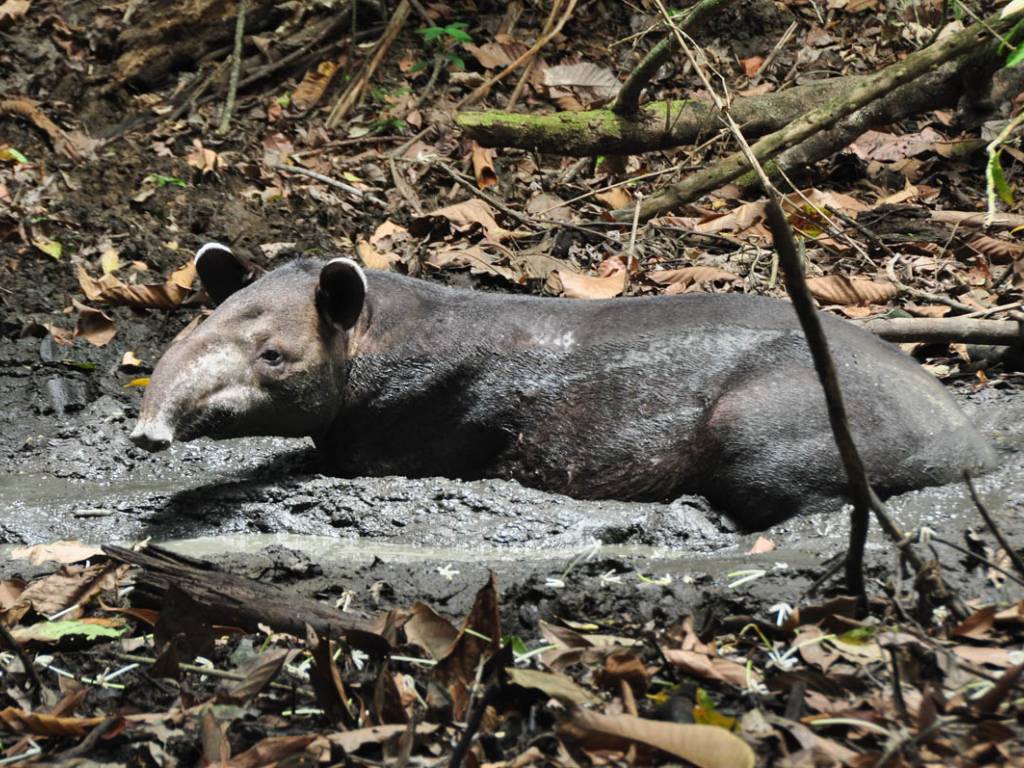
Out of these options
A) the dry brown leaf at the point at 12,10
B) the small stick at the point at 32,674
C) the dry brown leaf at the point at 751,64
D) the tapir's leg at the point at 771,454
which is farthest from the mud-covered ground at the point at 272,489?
the dry brown leaf at the point at 751,64

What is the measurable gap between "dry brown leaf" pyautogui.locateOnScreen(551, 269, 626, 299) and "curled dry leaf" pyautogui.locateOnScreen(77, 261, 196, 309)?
2.40m

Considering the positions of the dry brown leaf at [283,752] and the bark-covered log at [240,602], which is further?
the bark-covered log at [240,602]

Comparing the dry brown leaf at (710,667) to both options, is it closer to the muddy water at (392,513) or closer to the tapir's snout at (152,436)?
the muddy water at (392,513)

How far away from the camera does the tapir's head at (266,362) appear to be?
574cm

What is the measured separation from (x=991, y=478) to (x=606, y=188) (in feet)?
16.2

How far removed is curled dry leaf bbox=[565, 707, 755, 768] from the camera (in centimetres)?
266

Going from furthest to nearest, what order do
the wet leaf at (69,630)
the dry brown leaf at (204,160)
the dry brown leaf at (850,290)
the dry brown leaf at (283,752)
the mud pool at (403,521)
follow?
the dry brown leaf at (204,160)
the dry brown leaf at (850,290)
the mud pool at (403,521)
the wet leaf at (69,630)
the dry brown leaf at (283,752)

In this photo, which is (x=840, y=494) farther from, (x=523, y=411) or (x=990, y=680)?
(x=990, y=680)

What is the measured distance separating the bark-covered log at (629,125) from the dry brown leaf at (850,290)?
2.10 m

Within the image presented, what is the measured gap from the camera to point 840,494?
548 cm

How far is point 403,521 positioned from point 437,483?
0.33m

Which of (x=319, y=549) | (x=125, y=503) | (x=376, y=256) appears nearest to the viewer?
(x=319, y=549)

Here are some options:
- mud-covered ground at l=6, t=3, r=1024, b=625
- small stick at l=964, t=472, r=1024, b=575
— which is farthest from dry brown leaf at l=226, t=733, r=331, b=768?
small stick at l=964, t=472, r=1024, b=575

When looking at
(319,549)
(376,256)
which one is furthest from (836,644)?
(376,256)
